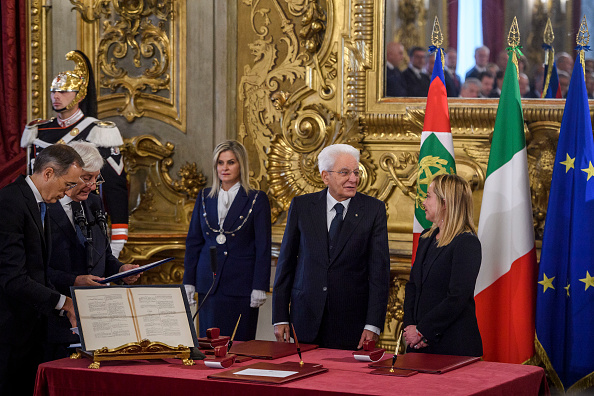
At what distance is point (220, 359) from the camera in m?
3.29

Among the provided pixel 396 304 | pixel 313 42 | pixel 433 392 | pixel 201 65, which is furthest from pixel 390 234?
pixel 433 392

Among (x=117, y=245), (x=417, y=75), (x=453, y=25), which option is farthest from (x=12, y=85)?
(x=453, y=25)

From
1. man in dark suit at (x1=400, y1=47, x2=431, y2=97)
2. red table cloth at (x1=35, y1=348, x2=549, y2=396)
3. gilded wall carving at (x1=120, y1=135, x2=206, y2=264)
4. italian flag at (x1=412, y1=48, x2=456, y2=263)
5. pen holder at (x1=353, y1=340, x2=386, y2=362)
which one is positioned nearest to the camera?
red table cloth at (x1=35, y1=348, x2=549, y2=396)

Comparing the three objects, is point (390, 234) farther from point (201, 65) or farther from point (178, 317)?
point (178, 317)

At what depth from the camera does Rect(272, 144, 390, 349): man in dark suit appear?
4.15 meters

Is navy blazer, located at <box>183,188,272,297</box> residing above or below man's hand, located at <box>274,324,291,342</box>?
above

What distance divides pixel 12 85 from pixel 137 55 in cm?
103

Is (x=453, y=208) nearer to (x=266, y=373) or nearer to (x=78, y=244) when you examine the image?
(x=266, y=373)

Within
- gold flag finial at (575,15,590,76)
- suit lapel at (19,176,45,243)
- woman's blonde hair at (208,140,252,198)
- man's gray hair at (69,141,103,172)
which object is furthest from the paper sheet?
gold flag finial at (575,15,590,76)

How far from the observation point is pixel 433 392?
2.82m

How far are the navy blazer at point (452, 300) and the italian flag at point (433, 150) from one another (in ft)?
4.32

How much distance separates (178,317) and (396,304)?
2.55m

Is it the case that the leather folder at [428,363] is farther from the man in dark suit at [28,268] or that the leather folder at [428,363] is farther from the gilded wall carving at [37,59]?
Answer: the gilded wall carving at [37,59]

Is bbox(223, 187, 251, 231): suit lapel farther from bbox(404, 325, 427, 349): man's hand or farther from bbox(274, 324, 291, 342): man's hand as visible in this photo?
bbox(404, 325, 427, 349): man's hand
